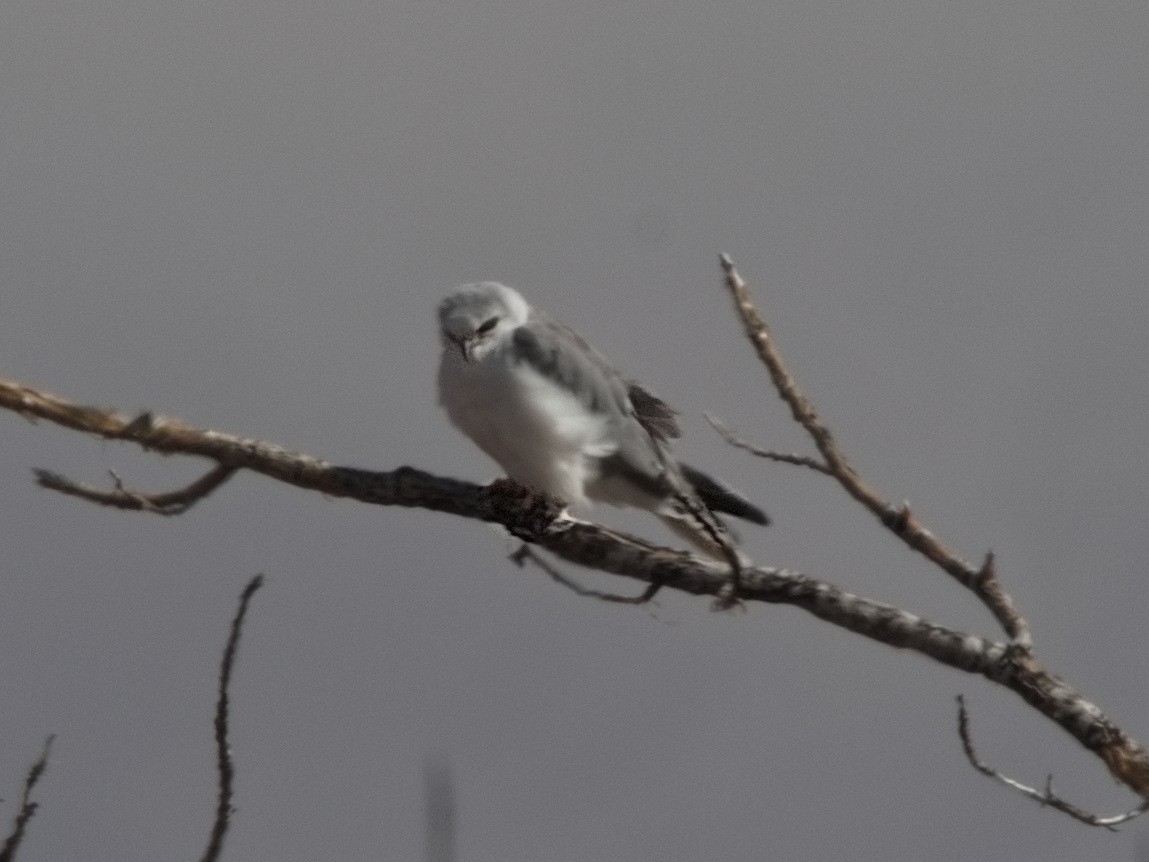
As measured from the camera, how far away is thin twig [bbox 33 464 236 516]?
14.3 ft

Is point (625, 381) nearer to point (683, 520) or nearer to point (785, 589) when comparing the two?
point (683, 520)

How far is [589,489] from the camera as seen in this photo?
6984mm

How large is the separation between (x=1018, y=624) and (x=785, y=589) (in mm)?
591

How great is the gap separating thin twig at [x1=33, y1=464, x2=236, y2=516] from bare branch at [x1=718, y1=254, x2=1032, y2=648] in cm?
143

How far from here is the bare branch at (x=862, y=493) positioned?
422cm

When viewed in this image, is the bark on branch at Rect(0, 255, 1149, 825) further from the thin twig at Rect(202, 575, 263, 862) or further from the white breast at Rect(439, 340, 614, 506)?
the white breast at Rect(439, 340, 614, 506)

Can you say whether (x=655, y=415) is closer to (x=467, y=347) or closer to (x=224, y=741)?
(x=467, y=347)

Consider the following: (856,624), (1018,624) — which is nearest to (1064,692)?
(1018,624)

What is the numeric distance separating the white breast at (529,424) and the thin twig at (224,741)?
9.59 feet

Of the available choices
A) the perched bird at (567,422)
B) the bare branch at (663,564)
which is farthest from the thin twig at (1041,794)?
the perched bird at (567,422)

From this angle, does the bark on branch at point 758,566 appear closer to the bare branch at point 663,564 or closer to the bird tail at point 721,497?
the bare branch at point 663,564

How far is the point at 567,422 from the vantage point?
Answer: 676 centimetres

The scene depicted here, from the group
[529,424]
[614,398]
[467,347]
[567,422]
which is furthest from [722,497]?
[467,347]

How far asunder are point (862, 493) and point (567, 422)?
250 cm
